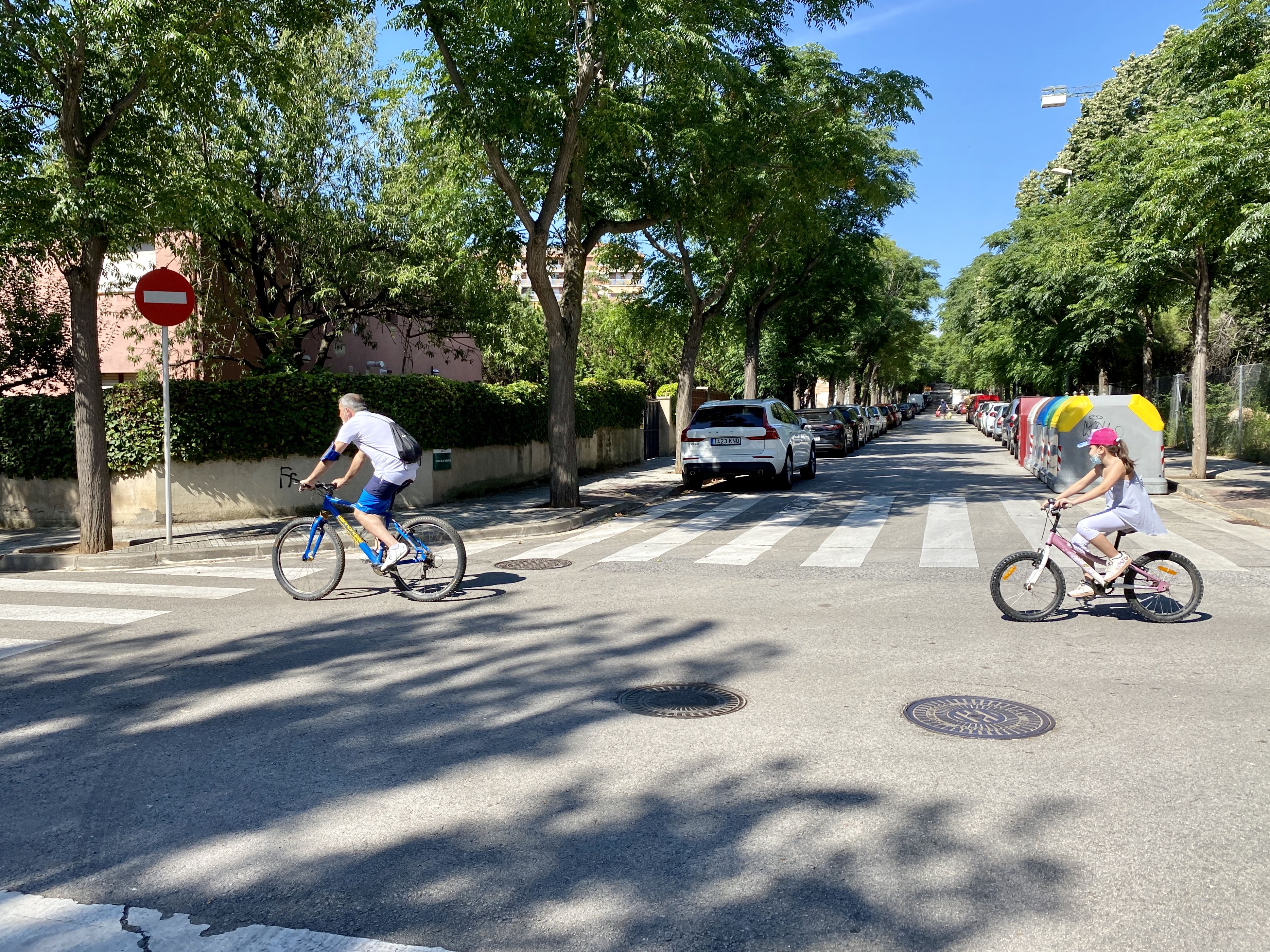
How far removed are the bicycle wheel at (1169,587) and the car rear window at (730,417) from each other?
37.7 feet

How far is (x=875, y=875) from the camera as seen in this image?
3482mm

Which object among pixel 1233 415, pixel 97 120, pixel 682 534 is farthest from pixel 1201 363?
pixel 97 120

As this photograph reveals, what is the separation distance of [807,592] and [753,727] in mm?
3765

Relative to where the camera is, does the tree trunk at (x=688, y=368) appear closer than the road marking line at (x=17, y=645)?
No

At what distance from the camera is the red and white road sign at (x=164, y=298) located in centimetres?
1176

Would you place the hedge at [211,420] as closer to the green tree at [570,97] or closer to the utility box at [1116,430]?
the green tree at [570,97]

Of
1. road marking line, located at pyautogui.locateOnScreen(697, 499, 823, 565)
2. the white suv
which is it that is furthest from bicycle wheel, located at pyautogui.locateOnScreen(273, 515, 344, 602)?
the white suv

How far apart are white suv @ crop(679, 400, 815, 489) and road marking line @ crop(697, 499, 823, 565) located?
2.23 m

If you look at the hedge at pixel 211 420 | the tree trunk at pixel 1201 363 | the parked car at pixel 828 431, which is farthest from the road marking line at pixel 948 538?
the parked car at pixel 828 431

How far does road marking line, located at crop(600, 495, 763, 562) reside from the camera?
1116 centimetres

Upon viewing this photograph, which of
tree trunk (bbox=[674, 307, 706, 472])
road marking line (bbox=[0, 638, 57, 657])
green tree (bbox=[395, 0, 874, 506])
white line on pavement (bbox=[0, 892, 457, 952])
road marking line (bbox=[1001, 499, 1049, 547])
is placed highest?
green tree (bbox=[395, 0, 874, 506])

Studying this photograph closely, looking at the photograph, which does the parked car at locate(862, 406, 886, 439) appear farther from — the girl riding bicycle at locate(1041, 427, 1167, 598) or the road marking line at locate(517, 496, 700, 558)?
the girl riding bicycle at locate(1041, 427, 1167, 598)

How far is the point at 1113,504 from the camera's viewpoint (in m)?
7.55

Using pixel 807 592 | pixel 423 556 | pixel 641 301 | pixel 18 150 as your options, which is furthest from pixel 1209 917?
pixel 641 301
